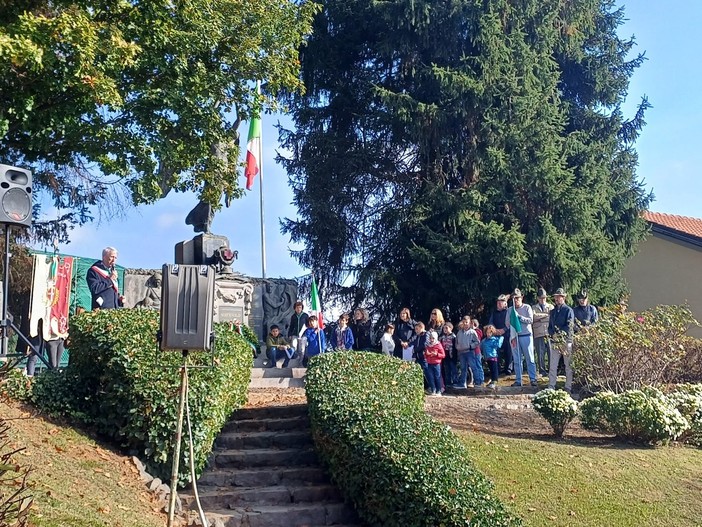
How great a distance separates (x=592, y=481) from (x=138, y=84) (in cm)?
1097

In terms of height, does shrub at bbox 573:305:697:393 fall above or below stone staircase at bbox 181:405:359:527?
above

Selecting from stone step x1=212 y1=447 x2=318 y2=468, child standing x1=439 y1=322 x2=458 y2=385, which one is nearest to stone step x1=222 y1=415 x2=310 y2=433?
stone step x1=212 y1=447 x2=318 y2=468

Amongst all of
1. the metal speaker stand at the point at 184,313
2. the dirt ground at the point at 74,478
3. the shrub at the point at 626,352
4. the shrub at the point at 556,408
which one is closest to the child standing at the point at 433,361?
the shrub at the point at 626,352

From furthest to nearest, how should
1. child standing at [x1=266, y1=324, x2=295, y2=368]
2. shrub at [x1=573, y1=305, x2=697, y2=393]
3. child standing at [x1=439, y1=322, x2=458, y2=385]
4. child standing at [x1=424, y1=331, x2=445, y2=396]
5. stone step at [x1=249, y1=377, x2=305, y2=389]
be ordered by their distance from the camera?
child standing at [x1=266, y1=324, x2=295, y2=368]
child standing at [x1=439, y1=322, x2=458, y2=385]
child standing at [x1=424, y1=331, x2=445, y2=396]
stone step at [x1=249, y1=377, x2=305, y2=389]
shrub at [x1=573, y1=305, x2=697, y2=393]

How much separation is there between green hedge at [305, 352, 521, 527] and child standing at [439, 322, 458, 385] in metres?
4.51

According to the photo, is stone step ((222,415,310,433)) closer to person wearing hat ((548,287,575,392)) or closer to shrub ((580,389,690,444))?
shrub ((580,389,690,444))

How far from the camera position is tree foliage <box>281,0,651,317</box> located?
1714 cm

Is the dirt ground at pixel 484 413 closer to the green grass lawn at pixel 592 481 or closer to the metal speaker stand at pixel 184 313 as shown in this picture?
the green grass lawn at pixel 592 481

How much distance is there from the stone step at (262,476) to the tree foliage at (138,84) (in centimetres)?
664

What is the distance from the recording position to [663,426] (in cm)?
941

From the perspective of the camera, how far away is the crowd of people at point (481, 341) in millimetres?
12617

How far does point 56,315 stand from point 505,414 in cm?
797

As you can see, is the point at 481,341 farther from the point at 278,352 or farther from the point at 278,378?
the point at 278,352

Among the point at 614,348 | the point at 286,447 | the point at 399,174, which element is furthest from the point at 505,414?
the point at 399,174
